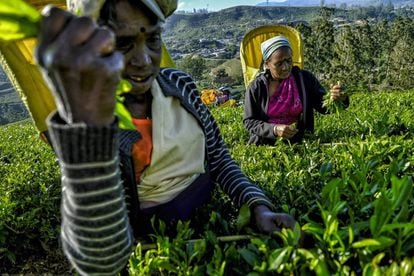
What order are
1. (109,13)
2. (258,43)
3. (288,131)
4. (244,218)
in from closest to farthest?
(109,13)
(244,218)
(288,131)
(258,43)

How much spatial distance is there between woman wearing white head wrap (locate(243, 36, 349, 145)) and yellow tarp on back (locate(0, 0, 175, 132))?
232 cm

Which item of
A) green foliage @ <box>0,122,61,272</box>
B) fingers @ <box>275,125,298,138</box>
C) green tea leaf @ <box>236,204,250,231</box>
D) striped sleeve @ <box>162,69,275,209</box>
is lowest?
green foliage @ <box>0,122,61,272</box>

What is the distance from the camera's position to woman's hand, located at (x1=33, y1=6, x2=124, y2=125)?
3.24 ft

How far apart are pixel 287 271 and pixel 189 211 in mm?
817

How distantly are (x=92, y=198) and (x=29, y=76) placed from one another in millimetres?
2068

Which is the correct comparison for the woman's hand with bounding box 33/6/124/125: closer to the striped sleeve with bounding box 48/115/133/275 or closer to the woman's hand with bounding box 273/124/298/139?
the striped sleeve with bounding box 48/115/133/275

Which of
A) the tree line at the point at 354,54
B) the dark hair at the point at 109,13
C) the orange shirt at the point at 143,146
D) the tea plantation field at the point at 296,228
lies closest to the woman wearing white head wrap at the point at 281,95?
the tea plantation field at the point at 296,228

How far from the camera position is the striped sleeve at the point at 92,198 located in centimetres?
112

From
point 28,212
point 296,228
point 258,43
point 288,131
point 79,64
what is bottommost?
point 28,212

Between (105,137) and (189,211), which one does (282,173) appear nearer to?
(189,211)

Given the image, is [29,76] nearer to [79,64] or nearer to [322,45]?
[79,64]

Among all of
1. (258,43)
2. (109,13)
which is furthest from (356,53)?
(109,13)

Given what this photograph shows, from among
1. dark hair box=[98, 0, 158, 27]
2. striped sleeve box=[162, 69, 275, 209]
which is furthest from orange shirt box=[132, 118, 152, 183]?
dark hair box=[98, 0, 158, 27]

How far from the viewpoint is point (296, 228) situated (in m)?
1.52
